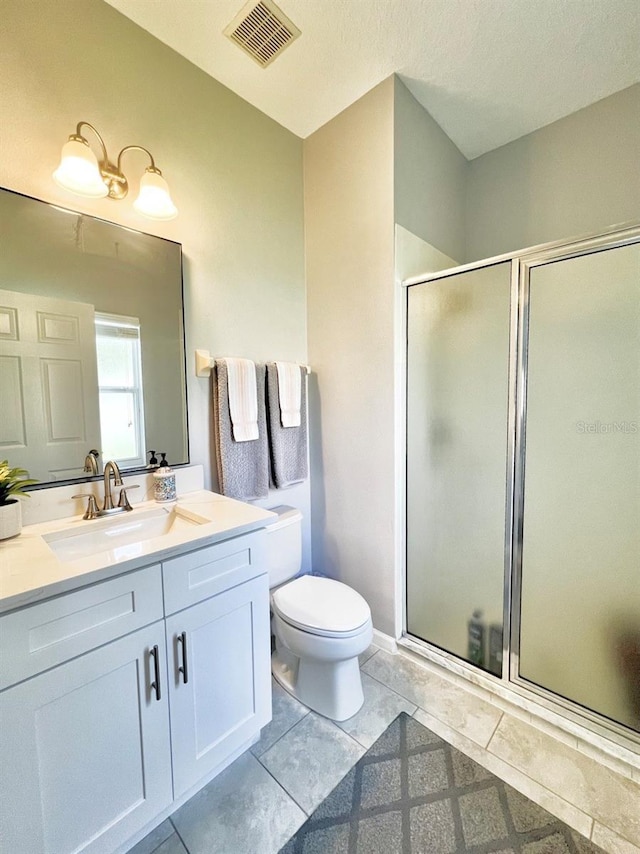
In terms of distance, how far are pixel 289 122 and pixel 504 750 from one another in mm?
2954

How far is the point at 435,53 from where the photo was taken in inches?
59.5

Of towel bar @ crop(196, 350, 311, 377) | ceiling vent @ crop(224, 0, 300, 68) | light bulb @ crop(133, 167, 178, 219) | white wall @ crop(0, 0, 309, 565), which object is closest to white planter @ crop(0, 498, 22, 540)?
white wall @ crop(0, 0, 309, 565)

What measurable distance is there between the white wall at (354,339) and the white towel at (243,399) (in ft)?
1.58

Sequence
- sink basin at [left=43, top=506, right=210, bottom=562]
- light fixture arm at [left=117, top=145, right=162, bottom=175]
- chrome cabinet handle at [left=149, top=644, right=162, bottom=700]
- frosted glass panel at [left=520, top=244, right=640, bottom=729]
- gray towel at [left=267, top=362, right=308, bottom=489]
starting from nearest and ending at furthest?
chrome cabinet handle at [left=149, top=644, right=162, bottom=700] → sink basin at [left=43, top=506, right=210, bottom=562] → frosted glass panel at [left=520, top=244, right=640, bottom=729] → light fixture arm at [left=117, top=145, right=162, bottom=175] → gray towel at [left=267, top=362, right=308, bottom=489]

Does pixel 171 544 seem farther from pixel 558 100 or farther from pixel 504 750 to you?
pixel 558 100

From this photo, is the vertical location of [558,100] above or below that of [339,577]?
above

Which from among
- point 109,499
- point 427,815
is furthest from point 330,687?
point 109,499

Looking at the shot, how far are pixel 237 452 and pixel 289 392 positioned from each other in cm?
41

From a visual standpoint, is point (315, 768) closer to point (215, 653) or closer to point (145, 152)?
point (215, 653)

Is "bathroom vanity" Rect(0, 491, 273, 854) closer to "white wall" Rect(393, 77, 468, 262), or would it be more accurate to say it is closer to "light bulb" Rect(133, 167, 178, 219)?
"light bulb" Rect(133, 167, 178, 219)

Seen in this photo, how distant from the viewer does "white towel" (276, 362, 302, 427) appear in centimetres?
183

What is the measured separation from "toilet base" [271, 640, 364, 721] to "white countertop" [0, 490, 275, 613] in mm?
707

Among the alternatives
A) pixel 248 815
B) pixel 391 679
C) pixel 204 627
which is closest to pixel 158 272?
pixel 204 627

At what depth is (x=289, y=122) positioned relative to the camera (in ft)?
6.21
